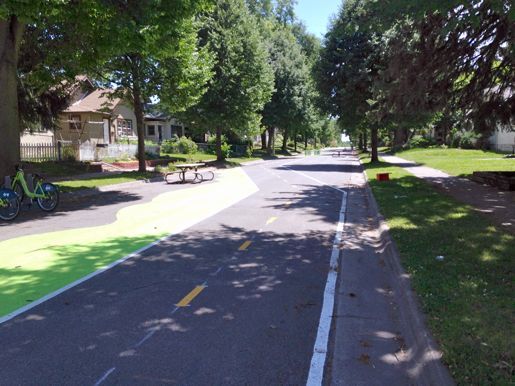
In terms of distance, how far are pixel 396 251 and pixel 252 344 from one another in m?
3.82

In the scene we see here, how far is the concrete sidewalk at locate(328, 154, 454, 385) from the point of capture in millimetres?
3893

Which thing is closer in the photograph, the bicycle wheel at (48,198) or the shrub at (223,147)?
the bicycle wheel at (48,198)

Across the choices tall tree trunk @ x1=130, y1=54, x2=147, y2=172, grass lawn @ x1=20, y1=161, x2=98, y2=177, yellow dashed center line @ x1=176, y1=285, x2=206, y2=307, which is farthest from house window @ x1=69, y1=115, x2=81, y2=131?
yellow dashed center line @ x1=176, y1=285, x2=206, y2=307

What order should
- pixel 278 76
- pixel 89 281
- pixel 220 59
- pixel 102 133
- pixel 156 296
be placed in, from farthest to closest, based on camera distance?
pixel 278 76
pixel 102 133
pixel 220 59
pixel 89 281
pixel 156 296

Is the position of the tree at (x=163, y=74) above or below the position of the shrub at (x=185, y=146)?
above

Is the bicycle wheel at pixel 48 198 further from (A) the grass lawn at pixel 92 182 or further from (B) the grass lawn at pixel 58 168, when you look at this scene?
(B) the grass lawn at pixel 58 168

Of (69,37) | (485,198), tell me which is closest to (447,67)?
(485,198)

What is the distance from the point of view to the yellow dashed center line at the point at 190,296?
18.0ft

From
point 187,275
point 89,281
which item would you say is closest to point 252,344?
point 187,275

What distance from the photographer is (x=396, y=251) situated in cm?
754

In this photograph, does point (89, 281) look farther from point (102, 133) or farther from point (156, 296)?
point (102, 133)

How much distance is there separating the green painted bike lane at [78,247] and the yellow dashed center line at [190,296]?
1724 mm

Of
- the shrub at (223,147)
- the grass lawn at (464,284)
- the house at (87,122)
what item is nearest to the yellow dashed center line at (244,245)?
the grass lawn at (464,284)

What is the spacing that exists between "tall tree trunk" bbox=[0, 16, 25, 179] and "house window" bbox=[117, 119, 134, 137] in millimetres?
35286
